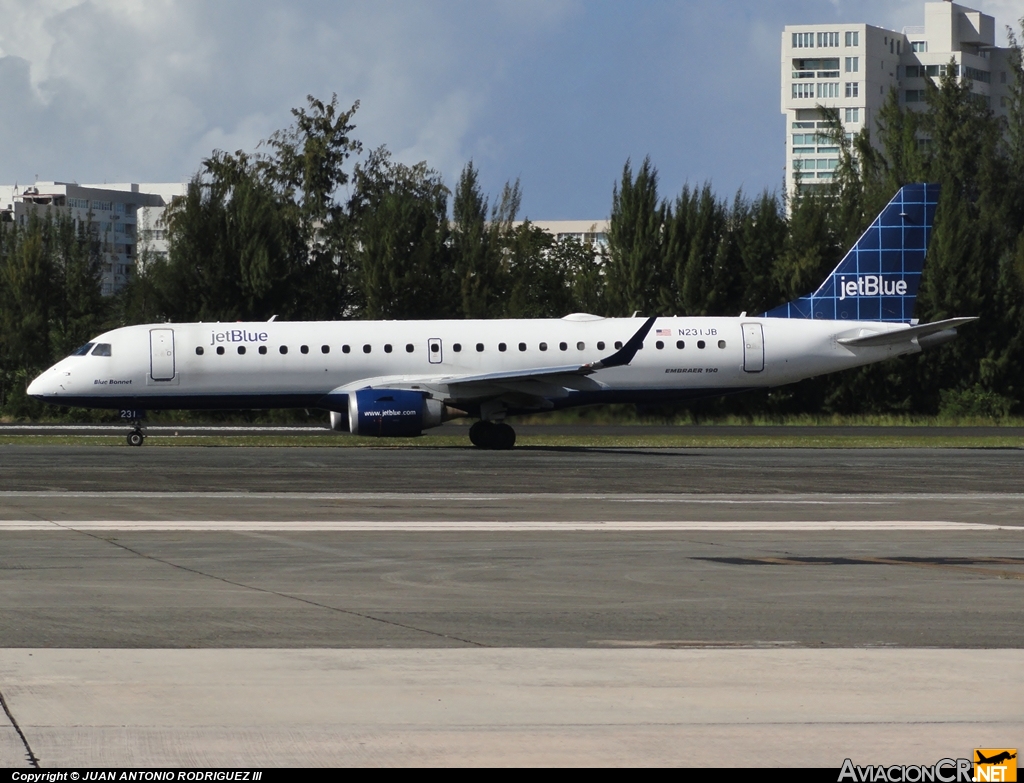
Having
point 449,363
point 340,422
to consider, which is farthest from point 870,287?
point 340,422

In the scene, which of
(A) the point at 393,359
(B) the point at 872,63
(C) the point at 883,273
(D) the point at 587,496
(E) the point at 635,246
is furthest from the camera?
(B) the point at 872,63

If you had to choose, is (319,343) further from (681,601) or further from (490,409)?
(681,601)

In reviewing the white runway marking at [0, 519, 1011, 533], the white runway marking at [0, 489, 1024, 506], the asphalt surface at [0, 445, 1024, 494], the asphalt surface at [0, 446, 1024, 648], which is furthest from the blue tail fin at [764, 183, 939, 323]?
the white runway marking at [0, 519, 1011, 533]

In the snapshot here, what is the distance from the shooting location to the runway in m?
7.26

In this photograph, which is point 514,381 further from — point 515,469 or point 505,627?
point 505,627

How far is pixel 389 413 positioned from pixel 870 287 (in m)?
14.7

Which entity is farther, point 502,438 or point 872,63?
point 872,63

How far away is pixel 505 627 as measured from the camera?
10789 mm

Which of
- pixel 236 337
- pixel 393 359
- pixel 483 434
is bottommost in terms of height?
pixel 483 434

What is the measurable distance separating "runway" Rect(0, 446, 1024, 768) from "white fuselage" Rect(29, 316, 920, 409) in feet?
43.7

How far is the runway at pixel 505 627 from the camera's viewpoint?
23.8 feet

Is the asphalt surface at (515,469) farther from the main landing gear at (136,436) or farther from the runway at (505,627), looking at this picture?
the runway at (505,627)

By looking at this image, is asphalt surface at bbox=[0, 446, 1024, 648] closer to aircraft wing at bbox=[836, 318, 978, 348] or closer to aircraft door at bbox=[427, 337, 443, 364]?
aircraft door at bbox=[427, 337, 443, 364]

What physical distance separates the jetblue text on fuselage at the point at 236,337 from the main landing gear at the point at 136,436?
117 inches
